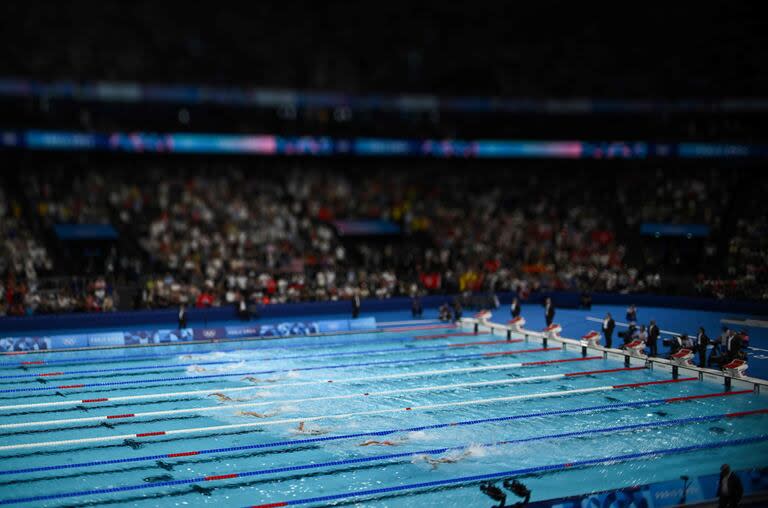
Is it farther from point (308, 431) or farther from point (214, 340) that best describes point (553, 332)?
point (308, 431)

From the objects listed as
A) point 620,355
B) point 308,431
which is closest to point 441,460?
point 308,431

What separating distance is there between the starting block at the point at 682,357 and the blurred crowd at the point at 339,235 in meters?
12.1

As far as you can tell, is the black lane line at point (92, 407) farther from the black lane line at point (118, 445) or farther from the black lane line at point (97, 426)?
the black lane line at point (118, 445)

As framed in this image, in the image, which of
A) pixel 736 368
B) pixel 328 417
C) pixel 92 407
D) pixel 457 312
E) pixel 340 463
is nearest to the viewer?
pixel 340 463

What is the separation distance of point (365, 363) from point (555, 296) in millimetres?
13220

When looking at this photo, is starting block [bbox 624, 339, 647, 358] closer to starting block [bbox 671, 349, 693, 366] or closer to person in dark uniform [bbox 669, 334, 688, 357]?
person in dark uniform [bbox 669, 334, 688, 357]

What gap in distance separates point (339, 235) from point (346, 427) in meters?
21.1

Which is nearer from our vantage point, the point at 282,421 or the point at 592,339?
the point at 282,421

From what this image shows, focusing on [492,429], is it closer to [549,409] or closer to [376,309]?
[549,409]

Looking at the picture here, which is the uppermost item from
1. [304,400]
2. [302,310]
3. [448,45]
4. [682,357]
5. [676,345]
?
[448,45]

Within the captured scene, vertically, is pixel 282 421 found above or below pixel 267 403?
below

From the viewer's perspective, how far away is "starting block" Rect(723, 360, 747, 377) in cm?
1719

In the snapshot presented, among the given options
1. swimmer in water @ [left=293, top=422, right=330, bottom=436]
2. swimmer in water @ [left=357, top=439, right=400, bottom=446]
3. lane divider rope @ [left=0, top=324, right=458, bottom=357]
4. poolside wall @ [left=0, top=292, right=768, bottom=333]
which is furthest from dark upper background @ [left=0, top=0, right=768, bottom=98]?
swimmer in water @ [left=357, top=439, right=400, bottom=446]

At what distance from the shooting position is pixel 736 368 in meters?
17.2
